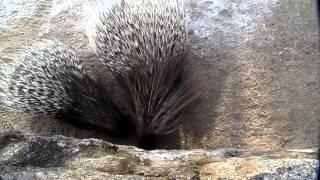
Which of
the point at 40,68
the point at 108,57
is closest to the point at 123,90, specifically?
the point at 108,57

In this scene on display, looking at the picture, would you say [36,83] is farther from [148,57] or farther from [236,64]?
[236,64]

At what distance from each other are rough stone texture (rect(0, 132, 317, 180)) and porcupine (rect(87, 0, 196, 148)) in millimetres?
317

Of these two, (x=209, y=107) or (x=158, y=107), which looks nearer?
(x=158, y=107)

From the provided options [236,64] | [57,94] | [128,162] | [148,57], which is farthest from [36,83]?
[236,64]

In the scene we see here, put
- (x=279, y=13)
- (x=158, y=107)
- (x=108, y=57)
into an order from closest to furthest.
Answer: (x=158, y=107) < (x=108, y=57) < (x=279, y=13)

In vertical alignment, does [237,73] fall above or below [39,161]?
above

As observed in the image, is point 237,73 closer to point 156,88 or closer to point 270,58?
point 270,58

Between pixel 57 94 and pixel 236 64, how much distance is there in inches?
25.3

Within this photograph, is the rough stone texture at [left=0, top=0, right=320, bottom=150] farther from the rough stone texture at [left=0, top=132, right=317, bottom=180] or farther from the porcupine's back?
the rough stone texture at [left=0, top=132, right=317, bottom=180]

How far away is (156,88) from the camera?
1811mm

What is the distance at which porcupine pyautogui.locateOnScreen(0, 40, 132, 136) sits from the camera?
1860 millimetres

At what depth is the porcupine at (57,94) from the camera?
1860 mm

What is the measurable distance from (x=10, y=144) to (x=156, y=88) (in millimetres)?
525

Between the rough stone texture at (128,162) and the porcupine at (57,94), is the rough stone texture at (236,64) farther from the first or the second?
the rough stone texture at (128,162)
